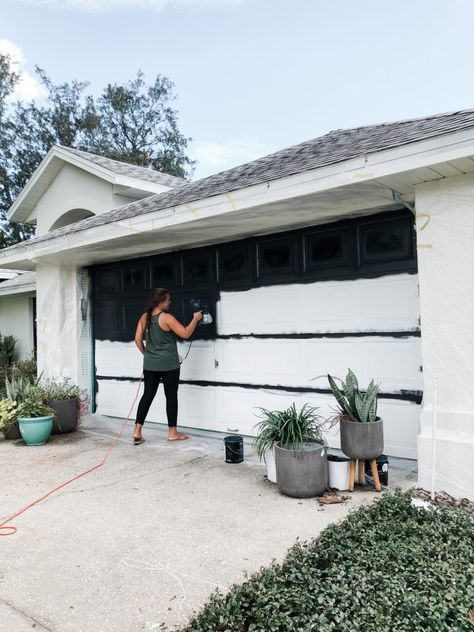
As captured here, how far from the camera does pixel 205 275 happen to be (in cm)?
617

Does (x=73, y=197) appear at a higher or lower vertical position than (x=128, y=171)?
lower

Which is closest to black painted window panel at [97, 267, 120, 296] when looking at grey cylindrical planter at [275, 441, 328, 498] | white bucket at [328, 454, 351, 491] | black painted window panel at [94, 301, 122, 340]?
black painted window panel at [94, 301, 122, 340]

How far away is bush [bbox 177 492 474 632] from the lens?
6.91 ft

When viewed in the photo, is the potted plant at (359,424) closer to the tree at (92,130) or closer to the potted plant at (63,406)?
the potted plant at (63,406)

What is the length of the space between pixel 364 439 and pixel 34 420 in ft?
13.2

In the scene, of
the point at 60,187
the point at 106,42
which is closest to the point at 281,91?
the point at 106,42

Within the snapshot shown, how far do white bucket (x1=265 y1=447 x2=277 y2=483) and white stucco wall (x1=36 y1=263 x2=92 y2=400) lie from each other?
435 centimetres

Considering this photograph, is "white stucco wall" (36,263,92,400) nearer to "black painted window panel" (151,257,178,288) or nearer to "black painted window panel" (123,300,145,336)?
"black painted window panel" (123,300,145,336)

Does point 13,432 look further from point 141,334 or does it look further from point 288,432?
point 288,432

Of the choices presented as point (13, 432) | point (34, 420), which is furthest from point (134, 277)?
point (13, 432)

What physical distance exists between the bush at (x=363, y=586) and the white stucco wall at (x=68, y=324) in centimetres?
553

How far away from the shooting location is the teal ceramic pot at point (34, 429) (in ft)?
19.0

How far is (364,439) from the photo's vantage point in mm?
3754

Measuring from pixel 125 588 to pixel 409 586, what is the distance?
4.83 feet
